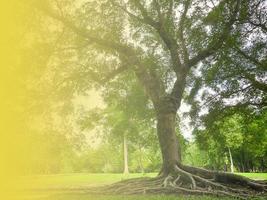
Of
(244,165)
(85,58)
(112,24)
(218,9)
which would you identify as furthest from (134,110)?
(244,165)

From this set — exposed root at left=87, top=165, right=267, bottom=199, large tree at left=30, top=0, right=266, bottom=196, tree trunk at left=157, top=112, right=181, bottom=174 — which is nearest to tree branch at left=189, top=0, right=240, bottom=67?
large tree at left=30, top=0, right=266, bottom=196

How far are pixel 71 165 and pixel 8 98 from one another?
73.7 meters

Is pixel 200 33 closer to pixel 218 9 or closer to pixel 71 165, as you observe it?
pixel 218 9

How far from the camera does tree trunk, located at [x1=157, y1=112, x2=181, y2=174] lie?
21.5 metres

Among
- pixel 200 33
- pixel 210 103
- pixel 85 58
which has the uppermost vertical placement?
pixel 85 58

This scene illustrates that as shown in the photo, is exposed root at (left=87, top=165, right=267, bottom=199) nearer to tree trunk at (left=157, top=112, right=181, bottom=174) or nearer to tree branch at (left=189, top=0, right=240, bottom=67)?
tree trunk at (left=157, top=112, right=181, bottom=174)

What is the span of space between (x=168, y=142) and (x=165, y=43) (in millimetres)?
6860

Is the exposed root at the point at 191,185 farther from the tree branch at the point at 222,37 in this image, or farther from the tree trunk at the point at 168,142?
the tree branch at the point at 222,37

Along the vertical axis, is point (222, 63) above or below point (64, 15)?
below

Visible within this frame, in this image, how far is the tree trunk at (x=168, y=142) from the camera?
2150 centimetres

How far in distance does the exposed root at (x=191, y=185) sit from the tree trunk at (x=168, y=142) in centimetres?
51

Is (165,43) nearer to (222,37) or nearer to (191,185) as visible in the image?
(222,37)

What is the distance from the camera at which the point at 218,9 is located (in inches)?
700

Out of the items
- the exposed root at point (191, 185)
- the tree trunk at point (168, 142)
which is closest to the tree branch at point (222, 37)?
the tree trunk at point (168, 142)
